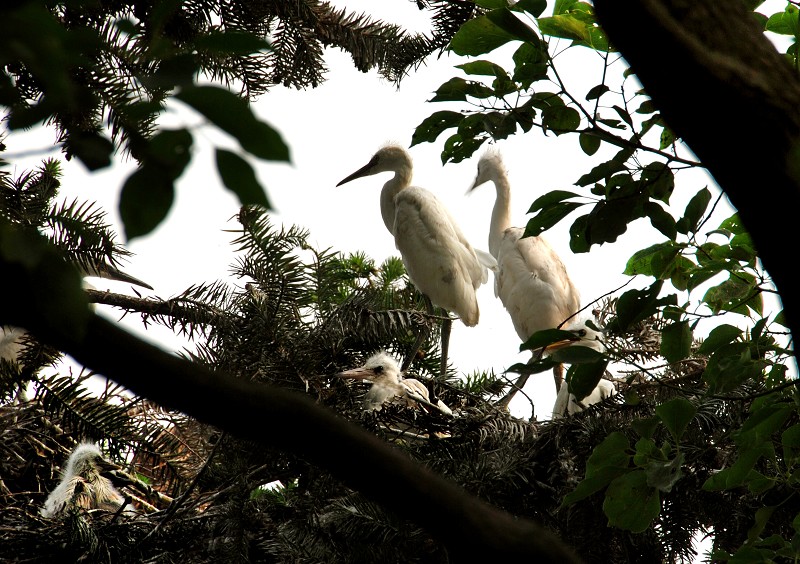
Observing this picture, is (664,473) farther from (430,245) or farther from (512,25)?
(430,245)

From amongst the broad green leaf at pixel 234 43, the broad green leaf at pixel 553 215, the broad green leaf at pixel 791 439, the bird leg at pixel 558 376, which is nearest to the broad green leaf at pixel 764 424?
the broad green leaf at pixel 791 439

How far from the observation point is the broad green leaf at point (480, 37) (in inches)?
46.2

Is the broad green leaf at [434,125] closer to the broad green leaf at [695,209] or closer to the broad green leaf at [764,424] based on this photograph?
the broad green leaf at [695,209]

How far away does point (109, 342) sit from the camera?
45 cm

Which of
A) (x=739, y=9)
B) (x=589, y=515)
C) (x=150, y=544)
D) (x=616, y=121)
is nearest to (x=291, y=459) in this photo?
(x=150, y=544)

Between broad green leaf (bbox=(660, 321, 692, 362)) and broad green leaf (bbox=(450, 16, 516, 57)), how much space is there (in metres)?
0.62

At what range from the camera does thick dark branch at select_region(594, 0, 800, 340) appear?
0.56m

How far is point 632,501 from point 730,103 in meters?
0.84

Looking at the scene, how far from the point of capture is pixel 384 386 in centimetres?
295

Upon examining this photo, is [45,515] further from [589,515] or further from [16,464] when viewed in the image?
[589,515]

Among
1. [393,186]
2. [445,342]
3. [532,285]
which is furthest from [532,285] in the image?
[393,186]

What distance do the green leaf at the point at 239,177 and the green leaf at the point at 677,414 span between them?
94cm

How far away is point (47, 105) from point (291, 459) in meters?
2.32

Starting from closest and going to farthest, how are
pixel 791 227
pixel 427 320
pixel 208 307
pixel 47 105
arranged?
pixel 47 105 → pixel 791 227 → pixel 208 307 → pixel 427 320
